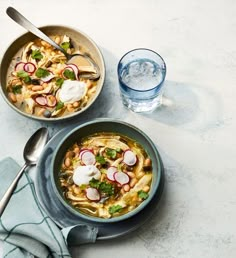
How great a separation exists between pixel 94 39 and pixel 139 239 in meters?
0.67

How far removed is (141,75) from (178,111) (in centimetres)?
16

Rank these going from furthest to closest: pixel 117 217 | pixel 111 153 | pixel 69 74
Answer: pixel 69 74 < pixel 111 153 < pixel 117 217

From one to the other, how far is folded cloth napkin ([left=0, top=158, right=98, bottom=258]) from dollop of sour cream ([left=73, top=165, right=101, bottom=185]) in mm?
129

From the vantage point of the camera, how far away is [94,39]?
189 centimetres

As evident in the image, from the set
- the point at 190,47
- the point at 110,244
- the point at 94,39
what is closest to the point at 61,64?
the point at 94,39

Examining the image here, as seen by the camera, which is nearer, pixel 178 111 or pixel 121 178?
pixel 121 178

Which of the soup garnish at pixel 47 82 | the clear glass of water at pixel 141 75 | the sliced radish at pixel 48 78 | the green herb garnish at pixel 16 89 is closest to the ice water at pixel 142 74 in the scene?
the clear glass of water at pixel 141 75

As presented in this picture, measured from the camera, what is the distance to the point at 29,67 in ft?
5.92

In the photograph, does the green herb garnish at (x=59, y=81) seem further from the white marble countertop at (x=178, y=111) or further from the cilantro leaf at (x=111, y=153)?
the cilantro leaf at (x=111, y=153)

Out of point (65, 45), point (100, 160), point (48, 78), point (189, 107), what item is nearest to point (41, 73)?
point (48, 78)

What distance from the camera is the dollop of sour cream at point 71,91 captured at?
1.74 meters

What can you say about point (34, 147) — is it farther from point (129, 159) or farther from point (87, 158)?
point (129, 159)

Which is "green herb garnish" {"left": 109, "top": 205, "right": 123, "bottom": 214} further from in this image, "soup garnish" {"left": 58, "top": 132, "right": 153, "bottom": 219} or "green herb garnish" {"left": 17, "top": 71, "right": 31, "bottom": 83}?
"green herb garnish" {"left": 17, "top": 71, "right": 31, "bottom": 83}

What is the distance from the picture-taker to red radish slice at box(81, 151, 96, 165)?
5.48 feet
